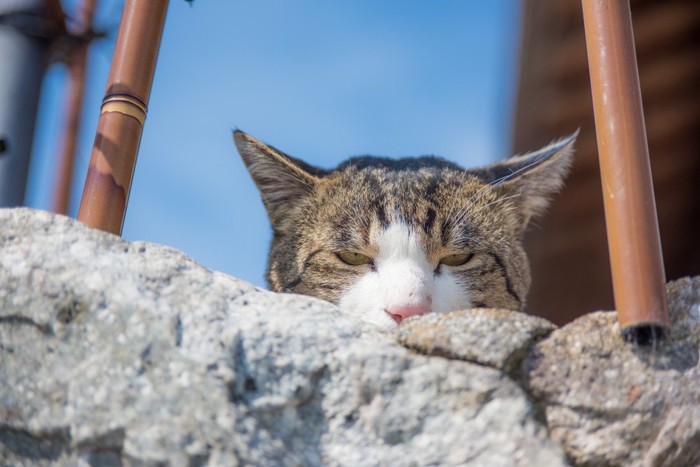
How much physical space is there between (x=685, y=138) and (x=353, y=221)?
297 cm

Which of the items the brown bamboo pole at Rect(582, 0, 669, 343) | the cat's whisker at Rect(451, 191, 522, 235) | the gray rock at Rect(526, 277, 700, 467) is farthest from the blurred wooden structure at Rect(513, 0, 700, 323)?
the gray rock at Rect(526, 277, 700, 467)

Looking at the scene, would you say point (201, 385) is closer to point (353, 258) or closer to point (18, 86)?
point (18, 86)

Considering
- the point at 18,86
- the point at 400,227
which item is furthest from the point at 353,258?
the point at 18,86

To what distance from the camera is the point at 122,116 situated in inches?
77.5

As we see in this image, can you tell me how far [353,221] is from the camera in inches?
126

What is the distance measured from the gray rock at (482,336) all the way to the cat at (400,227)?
96 centimetres

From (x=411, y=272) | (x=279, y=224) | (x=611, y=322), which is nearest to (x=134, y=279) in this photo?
(x=611, y=322)

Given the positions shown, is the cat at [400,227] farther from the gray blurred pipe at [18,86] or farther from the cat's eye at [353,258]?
the gray blurred pipe at [18,86]

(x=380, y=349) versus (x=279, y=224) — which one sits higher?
(x=279, y=224)

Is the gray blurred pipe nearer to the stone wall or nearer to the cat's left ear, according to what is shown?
the stone wall

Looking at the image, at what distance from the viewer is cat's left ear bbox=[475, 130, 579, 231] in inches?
135

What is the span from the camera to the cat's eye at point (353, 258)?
10.2ft

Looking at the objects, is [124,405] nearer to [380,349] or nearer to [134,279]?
[134,279]

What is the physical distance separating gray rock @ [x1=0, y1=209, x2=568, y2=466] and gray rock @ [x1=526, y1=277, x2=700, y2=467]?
44 mm
